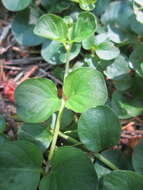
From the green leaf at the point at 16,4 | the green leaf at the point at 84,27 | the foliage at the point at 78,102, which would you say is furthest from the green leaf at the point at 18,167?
the green leaf at the point at 16,4

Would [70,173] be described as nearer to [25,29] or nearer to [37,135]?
[37,135]

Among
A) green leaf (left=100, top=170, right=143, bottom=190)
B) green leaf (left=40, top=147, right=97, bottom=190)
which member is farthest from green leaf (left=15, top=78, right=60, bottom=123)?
green leaf (left=100, top=170, right=143, bottom=190)

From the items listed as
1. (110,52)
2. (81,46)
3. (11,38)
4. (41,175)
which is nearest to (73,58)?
(81,46)

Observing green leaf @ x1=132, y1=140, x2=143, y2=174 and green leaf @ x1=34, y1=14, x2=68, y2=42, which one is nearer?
green leaf @ x1=132, y1=140, x2=143, y2=174

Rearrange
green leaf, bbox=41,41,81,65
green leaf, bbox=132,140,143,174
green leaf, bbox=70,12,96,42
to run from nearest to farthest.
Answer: green leaf, bbox=132,140,143,174
green leaf, bbox=70,12,96,42
green leaf, bbox=41,41,81,65

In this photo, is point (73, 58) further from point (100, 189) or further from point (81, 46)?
point (100, 189)

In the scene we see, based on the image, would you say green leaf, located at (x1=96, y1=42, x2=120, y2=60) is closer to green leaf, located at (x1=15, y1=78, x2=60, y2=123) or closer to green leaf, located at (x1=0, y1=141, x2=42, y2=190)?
green leaf, located at (x1=15, y1=78, x2=60, y2=123)

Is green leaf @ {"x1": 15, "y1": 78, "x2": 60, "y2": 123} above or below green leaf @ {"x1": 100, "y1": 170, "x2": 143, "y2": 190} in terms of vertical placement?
above
